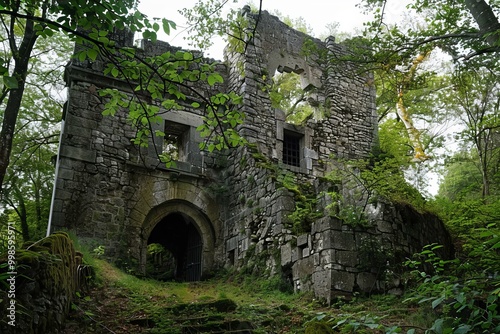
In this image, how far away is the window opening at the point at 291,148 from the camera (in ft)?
40.8

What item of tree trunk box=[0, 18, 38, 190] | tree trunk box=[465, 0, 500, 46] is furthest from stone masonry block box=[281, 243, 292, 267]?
tree trunk box=[0, 18, 38, 190]

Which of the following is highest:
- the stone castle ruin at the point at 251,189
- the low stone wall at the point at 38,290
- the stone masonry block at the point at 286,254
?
the stone castle ruin at the point at 251,189

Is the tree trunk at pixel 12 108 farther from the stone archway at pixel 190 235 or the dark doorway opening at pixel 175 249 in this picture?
the dark doorway opening at pixel 175 249

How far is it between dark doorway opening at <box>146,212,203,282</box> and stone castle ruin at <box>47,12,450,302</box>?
42 millimetres

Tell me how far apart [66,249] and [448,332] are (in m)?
4.71

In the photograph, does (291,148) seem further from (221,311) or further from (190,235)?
(221,311)

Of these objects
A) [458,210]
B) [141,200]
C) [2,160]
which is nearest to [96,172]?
[141,200]

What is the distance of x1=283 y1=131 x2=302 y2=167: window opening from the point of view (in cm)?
1243

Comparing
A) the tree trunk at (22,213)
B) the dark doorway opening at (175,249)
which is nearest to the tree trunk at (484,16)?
the dark doorway opening at (175,249)

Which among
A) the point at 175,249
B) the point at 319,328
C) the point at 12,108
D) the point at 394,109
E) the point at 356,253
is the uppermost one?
the point at 394,109

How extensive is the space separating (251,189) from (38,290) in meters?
6.25

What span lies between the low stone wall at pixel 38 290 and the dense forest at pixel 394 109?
0.69 metres

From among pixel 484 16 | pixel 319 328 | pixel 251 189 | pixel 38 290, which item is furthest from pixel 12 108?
pixel 484 16

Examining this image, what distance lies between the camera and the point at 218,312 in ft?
21.9
